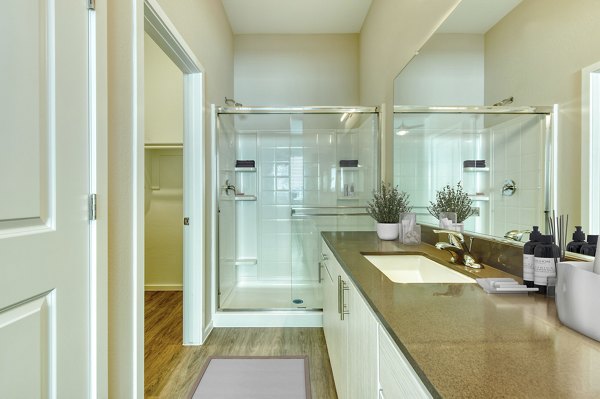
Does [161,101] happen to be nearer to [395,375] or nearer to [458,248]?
[458,248]

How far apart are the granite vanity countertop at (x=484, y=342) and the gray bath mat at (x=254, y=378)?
3.84 ft

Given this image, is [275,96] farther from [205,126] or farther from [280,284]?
[280,284]

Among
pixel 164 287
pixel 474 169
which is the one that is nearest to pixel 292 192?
pixel 164 287

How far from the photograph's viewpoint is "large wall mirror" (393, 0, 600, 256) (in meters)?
0.87

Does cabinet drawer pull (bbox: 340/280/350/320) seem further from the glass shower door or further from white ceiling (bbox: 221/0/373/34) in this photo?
white ceiling (bbox: 221/0/373/34)

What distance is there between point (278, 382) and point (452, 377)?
159 centimetres

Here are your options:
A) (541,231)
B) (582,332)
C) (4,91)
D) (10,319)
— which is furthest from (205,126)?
(582,332)

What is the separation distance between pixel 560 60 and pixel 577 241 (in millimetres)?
555

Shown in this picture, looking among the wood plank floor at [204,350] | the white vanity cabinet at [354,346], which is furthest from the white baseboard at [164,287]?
the white vanity cabinet at [354,346]

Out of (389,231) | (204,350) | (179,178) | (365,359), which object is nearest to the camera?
(365,359)

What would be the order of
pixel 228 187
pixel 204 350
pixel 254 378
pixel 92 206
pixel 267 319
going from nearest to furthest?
pixel 92 206, pixel 254 378, pixel 204 350, pixel 267 319, pixel 228 187

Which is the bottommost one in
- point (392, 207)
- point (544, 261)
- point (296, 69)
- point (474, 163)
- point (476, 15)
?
point (544, 261)

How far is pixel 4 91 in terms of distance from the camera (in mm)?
747

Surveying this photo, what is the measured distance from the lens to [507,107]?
1.16 meters
